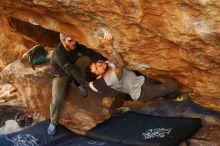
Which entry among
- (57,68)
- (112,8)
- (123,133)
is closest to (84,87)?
(57,68)

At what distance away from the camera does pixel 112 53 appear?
561 cm

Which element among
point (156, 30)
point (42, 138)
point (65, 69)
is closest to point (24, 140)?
point (42, 138)

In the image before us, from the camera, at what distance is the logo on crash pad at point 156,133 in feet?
20.5

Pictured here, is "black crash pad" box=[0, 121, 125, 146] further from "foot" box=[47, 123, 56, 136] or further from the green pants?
the green pants

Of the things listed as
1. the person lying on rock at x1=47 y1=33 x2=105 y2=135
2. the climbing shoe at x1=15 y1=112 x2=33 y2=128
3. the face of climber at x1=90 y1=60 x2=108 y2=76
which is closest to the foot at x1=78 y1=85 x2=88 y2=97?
the person lying on rock at x1=47 y1=33 x2=105 y2=135

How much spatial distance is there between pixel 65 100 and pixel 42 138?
71 cm

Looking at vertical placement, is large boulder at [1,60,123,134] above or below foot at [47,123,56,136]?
above

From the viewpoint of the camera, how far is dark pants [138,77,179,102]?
5.71 meters

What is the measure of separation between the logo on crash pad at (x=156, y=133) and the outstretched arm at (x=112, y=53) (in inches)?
41.5

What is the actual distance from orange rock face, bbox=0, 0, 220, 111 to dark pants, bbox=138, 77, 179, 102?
111mm

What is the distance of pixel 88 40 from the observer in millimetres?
5703

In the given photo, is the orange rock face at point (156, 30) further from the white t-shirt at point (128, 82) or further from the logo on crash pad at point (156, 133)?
the logo on crash pad at point (156, 133)

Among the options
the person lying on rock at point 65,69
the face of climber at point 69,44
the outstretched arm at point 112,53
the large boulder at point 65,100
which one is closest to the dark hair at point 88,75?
the person lying on rock at point 65,69

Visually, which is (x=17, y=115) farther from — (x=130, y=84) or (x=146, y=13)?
(x=146, y=13)
